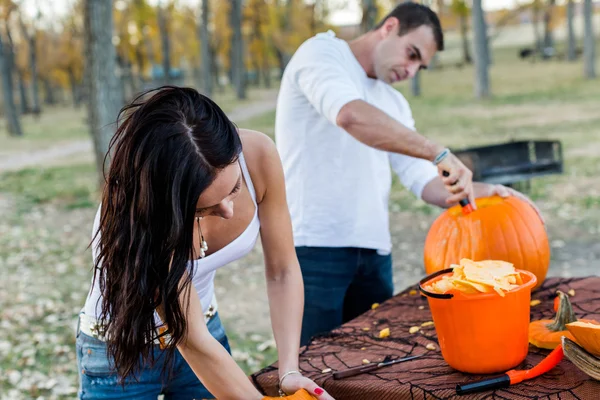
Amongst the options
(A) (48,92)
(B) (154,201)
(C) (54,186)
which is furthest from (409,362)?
(A) (48,92)

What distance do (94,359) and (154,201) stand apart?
76 cm

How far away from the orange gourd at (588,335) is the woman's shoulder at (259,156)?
908mm

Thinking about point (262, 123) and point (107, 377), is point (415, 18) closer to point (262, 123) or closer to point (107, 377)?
point (107, 377)

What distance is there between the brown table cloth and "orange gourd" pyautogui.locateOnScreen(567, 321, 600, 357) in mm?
77

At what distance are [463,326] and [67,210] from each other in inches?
388

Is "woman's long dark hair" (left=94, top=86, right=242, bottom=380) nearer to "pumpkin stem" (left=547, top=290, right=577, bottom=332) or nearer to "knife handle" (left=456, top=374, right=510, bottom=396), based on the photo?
"knife handle" (left=456, top=374, right=510, bottom=396)

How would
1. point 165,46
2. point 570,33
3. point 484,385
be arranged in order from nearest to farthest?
point 484,385
point 165,46
point 570,33

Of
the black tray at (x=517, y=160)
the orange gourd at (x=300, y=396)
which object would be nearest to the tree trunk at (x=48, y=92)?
the black tray at (x=517, y=160)

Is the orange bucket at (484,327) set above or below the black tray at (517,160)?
above

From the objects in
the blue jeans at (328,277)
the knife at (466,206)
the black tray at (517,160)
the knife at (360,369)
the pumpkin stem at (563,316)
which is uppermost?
the knife at (466,206)

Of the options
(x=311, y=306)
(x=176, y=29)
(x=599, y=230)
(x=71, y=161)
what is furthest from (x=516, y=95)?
(x=176, y=29)

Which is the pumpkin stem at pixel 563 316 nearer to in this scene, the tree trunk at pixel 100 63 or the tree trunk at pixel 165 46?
the tree trunk at pixel 100 63

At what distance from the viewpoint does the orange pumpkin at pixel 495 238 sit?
242 cm

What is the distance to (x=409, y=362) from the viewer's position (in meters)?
1.89
